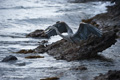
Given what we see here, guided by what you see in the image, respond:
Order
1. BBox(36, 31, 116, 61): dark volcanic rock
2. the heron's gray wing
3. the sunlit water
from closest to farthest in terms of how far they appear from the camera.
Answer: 1. the sunlit water
2. the heron's gray wing
3. BBox(36, 31, 116, 61): dark volcanic rock

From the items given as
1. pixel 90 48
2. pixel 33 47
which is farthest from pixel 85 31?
pixel 33 47

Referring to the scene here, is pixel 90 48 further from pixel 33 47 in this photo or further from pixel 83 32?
pixel 33 47

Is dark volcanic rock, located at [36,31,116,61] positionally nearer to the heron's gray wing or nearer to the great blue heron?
the great blue heron

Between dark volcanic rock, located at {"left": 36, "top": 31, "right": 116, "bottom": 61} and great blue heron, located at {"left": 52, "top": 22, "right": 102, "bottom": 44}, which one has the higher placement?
great blue heron, located at {"left": 52, "top": 22, "right": 102, "bottom": 44}

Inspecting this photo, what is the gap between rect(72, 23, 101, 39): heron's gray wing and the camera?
13731mm

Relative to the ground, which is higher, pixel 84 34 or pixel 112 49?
pixel 84 34

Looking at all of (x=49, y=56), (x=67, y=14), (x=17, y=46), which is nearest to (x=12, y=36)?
(x=17, y=46)

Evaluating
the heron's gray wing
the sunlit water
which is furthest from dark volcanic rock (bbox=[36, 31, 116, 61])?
the heron's gray wing

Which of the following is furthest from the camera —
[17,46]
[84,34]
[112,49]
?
[17,46]

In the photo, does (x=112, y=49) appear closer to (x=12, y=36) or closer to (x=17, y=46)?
(x=17, y=46)

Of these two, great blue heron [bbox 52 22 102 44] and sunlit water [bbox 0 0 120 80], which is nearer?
sunlit water [bbox 0 0 120 80]

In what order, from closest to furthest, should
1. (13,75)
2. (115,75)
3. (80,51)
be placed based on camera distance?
1. (115,75)
2. (13,75)
3. (80,51)

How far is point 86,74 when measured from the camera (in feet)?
43.3

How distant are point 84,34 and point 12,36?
8.36 meters
